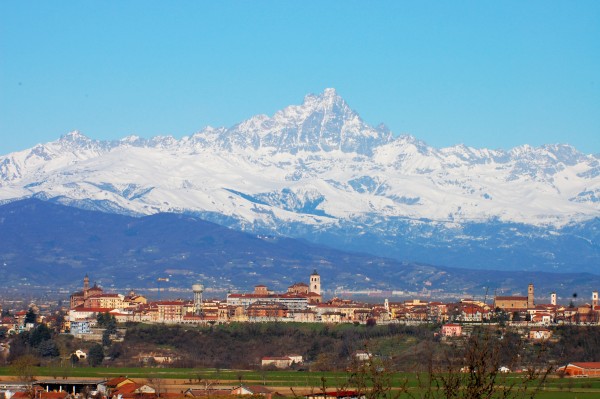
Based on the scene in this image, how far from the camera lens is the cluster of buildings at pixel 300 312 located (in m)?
87.4

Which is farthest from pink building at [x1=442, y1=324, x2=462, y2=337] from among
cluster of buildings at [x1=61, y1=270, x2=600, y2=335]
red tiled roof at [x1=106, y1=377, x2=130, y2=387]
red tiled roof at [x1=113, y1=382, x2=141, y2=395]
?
red tiled roof at [x1=113, y1=382, x2=141, y2=395]

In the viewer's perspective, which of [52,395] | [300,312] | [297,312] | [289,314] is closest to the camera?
[52,395]

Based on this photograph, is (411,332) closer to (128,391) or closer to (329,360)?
(329,360)

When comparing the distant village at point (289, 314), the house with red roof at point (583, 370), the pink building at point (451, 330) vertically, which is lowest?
the house with red roof at point (583, 370)

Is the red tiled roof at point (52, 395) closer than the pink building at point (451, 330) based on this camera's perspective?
Yes

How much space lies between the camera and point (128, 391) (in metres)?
44.9

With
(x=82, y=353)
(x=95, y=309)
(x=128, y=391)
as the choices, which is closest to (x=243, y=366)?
(x=82, y=353)

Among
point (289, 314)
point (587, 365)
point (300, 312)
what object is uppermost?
point (300, 312)

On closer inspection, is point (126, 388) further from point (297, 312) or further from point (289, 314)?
point (297, 312)

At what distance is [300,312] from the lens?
96.2 m

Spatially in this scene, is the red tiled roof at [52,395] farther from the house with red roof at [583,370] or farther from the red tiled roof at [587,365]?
the red tiled roof at [587,365]

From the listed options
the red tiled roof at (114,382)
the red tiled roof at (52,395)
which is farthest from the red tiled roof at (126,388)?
the red tiled roof at (52,395)

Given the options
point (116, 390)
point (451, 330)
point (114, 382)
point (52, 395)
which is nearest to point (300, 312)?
point (451, 330)

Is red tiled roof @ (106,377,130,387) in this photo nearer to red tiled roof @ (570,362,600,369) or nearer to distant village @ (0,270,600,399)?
distant village @ (0,270,600,399)
